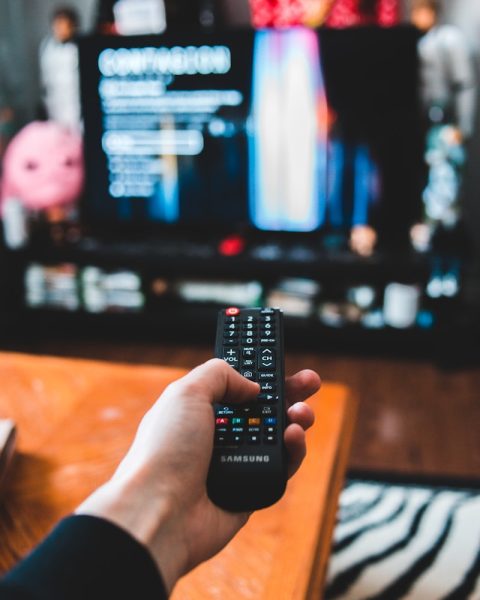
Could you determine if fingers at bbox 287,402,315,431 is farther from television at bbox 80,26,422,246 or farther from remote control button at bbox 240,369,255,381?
television at bbox 80,26,422,246

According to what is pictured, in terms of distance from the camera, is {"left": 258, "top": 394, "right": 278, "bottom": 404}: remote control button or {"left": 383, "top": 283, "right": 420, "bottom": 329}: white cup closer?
{"left": 258, "top": 394, "right": 278, "bottom": 404}: remote control button

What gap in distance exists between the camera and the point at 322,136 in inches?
85.8

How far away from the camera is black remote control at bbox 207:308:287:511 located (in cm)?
58

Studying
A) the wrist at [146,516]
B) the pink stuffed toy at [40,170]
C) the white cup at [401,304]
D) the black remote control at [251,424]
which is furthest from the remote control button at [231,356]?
the pink stuffed toy at [40,170]

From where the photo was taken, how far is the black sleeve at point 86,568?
408 mm

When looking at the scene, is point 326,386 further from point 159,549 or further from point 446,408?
point 446,408

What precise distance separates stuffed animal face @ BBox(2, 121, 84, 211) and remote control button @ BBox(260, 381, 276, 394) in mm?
1918

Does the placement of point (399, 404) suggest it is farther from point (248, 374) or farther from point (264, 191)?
point (248, 374)

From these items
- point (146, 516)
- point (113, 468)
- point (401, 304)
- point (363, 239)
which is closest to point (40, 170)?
point (363, 239)

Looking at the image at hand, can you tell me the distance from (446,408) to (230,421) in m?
1.40

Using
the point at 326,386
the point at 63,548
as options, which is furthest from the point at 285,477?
the point at 326,386

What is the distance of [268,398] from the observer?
25.8 inches

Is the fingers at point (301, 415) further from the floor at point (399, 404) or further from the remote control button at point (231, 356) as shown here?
the floor at point (399, 404)

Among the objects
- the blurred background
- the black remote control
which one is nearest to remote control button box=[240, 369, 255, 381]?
the black remote control
